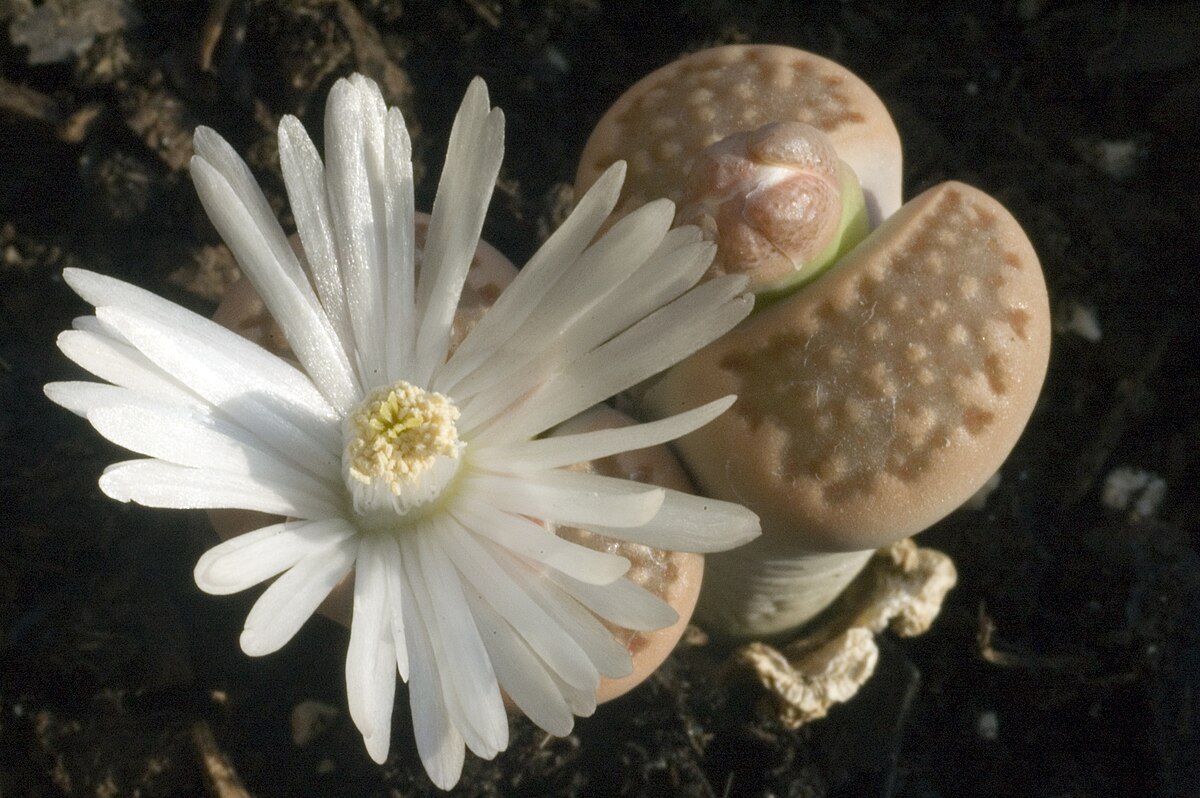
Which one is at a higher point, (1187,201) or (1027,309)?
(1027,309)

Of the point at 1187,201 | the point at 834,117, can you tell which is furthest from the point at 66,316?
the point at 1187,201

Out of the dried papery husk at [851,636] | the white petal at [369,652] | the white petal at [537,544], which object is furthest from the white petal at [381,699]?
the dried papery husk at [851,636]

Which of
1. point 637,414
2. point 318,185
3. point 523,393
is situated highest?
point 318,185

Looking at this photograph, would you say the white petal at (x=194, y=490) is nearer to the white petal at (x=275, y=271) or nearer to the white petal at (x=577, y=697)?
the white petal at (x=275, y=271)

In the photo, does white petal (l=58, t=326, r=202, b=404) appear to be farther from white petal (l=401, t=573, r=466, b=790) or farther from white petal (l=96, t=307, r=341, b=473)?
white petal (l=401, t=573, r=466, b=790)

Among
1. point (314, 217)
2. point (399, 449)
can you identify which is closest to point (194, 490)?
point (399, 449)

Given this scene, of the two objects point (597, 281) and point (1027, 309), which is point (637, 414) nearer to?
point (597, 281)

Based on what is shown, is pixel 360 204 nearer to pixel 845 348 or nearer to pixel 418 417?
pixel 418 417

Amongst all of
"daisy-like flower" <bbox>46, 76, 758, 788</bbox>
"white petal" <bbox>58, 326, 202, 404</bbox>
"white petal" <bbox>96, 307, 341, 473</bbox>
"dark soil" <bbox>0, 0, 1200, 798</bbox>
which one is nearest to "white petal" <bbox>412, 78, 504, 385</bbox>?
"daisy-like flower" <bbox>46, 76, 758, 788</bbox>
